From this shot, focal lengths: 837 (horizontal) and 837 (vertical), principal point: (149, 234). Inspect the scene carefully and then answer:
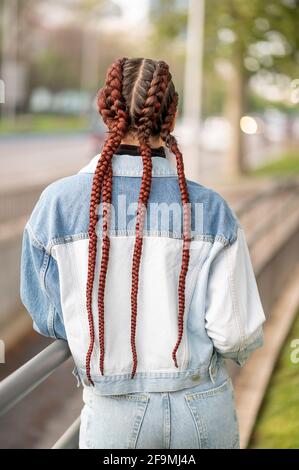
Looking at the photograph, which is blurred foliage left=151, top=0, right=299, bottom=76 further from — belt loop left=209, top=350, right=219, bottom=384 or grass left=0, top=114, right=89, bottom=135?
belt loop left=209, top=350, right=219, bottom=384

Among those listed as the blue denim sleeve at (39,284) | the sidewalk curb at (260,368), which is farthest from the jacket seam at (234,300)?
the sidewalk curb at (260,368)

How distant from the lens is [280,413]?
3938 millimetres

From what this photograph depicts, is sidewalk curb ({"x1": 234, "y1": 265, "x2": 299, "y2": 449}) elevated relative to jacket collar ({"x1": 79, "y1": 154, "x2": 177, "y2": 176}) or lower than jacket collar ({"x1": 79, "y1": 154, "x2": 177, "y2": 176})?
lower

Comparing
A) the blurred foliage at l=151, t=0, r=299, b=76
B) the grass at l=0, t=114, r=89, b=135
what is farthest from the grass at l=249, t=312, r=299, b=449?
the grass at l=0, t=114, r=89, b=135

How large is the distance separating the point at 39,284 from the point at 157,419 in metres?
0.36

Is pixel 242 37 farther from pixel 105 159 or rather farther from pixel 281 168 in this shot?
pixel 105 159

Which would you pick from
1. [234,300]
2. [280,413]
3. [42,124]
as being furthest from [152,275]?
[42,124]

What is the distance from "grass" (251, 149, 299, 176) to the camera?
22331mm

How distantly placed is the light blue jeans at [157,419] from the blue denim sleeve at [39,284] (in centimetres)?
18

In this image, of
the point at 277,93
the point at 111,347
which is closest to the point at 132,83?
the point at 111,347

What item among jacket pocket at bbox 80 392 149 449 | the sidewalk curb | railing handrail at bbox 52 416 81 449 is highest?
jacket pocket at bbox 80 392 149 449

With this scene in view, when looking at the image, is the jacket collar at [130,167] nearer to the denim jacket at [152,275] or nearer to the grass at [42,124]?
the denim jacket at [152,275]

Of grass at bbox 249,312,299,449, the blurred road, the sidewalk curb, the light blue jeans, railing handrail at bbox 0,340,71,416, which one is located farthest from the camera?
the blurred road

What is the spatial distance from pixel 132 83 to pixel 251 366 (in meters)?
3.32
